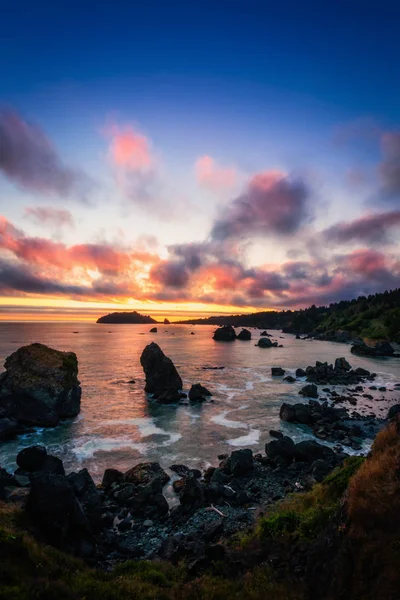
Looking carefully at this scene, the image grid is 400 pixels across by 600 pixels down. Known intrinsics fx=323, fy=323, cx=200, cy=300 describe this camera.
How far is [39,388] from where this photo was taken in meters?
44.2

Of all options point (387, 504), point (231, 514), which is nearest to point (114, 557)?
Result: point (231, 514)

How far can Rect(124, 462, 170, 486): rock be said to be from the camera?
26.7 metres

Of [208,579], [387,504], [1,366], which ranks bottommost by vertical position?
[1,366]

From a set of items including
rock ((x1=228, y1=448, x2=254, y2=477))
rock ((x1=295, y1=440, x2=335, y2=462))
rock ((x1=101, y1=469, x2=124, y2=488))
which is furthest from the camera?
rock ((x1=295, y1=440, x2=335, y2=462))

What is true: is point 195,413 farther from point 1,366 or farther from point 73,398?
point 1,366

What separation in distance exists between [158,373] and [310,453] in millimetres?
36102

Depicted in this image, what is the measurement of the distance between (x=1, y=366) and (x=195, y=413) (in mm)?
60038

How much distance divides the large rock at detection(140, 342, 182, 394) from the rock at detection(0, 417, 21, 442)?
26235 millimetres

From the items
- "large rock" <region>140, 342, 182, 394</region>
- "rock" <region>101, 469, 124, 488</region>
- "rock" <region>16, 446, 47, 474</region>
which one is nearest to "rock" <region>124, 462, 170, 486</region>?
"rock" <region>101, 469, 124, 488</region>

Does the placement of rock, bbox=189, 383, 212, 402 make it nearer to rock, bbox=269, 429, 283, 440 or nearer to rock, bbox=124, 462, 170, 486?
rock, bbox=269, 429, 283, 440

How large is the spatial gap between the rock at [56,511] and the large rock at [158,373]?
4312 centimetres

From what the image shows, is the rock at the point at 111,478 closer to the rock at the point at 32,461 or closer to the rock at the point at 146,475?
the rock at the point at 146,475

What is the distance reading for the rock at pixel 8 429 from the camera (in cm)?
3825

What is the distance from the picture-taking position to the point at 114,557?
57.4 feet
